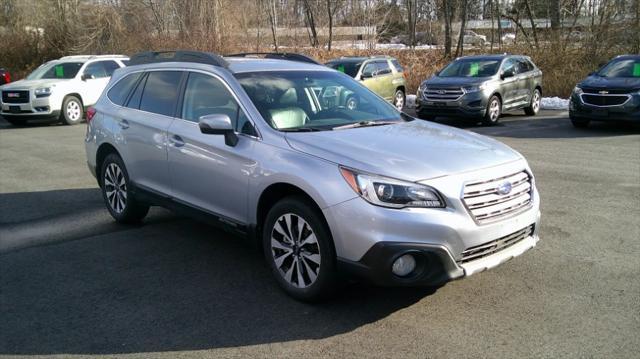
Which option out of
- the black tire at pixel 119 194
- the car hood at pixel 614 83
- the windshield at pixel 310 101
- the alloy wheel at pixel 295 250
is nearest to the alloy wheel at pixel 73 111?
the black tire at pixel 119 194

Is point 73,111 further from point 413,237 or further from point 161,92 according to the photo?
point 413,237

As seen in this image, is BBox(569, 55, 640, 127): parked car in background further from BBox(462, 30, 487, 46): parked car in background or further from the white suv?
BBox(462, 30, 487, 46): parked car in background

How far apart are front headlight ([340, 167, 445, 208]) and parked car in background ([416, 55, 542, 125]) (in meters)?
11.1

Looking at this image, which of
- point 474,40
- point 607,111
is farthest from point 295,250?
point 474,40

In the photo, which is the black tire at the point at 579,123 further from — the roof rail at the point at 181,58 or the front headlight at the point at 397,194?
the front headlight at the point at 397,194

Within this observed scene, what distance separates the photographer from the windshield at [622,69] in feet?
44.8

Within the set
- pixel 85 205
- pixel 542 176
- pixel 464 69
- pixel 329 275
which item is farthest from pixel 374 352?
pixel 464 69

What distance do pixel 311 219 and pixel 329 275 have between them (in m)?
0.41

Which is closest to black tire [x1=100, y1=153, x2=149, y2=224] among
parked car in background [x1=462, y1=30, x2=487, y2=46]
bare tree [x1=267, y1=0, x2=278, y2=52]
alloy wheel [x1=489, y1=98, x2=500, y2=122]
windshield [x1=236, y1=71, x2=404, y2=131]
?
windshield [x1=236, y1=71, x2=404, y2=131]

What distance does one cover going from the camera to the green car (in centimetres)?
1761

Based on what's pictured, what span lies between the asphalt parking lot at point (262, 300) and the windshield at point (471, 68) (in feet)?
29.3

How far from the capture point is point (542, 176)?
8672 millimetres

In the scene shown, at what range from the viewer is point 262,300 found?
4395mm

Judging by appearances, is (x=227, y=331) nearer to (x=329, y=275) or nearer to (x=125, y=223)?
(x=329, y=275)
